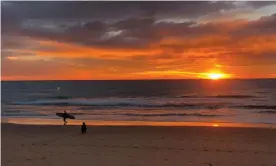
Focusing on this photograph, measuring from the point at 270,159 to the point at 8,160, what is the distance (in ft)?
22.0

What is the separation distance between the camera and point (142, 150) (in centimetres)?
1050

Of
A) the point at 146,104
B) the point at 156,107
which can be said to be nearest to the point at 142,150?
the point at 156,107

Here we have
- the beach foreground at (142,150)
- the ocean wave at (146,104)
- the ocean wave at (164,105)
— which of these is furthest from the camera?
the ocean wave at (146,104)

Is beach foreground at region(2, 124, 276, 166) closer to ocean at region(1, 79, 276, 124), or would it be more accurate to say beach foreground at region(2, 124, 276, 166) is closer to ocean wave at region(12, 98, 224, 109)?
ocean at region(1, 79, 276, 124)

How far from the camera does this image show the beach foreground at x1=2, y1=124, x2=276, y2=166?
29.2 feet

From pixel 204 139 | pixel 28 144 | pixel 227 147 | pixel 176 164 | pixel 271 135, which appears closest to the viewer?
pixel 176 164

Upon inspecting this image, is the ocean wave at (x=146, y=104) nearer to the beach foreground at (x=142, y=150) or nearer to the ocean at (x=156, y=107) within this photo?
the ocean at (x=156, y=107)

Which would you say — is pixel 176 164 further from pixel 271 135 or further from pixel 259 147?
pixel 271 135

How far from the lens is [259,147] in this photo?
11008 mm

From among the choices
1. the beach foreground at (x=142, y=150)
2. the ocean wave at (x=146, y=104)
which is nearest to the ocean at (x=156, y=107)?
the ocean wave at (x=146, y=104)

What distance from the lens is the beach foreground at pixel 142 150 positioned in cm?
889

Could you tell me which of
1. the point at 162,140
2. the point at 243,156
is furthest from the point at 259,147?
the point at 162,140

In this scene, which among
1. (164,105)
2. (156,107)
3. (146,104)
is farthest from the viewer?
(146,104)

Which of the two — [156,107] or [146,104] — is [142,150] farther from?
[146,104]
